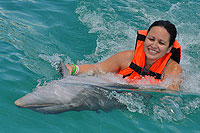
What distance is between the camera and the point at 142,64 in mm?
4191

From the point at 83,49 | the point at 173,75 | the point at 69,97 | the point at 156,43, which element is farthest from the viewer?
the point at 83,49

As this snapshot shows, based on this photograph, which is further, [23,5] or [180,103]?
[23,5]

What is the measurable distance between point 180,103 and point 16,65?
2614mm

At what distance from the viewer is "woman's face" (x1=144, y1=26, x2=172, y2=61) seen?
3807 mm

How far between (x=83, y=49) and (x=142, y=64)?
6.49 feet

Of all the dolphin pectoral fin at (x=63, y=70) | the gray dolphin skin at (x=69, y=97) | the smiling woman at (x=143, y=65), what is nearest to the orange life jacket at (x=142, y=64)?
the smiling woman at (x=143, y=65)

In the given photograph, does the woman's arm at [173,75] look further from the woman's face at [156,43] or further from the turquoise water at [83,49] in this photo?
the woman's face at [156,43]

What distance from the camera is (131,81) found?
4.23 metres

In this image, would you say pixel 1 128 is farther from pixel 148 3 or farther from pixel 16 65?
pixel 148 3

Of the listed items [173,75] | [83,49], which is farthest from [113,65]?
[83,49]

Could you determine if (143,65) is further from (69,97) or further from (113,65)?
(69,97)

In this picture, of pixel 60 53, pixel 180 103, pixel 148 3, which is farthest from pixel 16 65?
pixel 148 3

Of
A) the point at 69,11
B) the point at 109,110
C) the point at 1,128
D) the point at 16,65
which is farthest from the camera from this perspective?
the point at 69,11

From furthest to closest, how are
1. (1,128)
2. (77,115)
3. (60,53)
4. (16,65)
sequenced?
1. (60,53)
2. (16,65)
3. (77,115)
4. (1,128)
